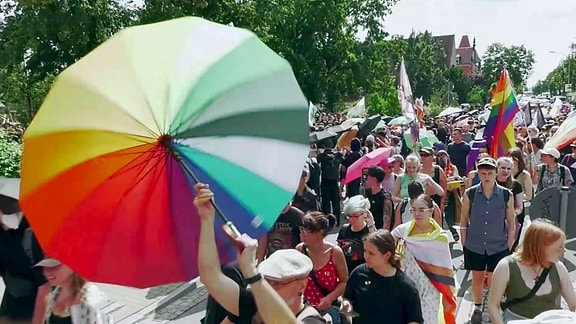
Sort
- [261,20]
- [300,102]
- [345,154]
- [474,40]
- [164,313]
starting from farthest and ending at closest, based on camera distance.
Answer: [474,40]
[261,20]
[345,154]
[164,313]
[300,102]

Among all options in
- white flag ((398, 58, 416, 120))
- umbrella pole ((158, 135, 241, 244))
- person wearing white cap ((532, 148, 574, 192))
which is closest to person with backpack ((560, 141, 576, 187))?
person wearing white cap ((532, 148, 574, 192))

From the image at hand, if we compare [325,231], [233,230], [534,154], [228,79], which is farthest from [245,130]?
[534,154]

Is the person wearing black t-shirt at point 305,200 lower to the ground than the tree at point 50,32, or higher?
lower

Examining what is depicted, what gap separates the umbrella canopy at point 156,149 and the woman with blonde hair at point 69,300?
3.46 feet

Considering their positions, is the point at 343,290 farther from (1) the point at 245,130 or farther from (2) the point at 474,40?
(2) the point at 474,40

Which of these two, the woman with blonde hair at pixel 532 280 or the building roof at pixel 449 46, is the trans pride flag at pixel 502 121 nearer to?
the woman with blonde hair at pixel 532 280

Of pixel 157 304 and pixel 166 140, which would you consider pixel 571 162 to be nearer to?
pixel 157 304

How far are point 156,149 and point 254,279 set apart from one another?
615mm

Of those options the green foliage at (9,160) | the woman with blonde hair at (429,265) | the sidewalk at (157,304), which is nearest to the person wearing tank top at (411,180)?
the woman with blonde hair at (429,265)

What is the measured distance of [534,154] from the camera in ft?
39.2

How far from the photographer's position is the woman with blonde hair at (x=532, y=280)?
395cm

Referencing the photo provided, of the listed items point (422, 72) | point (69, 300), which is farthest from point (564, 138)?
point (422, 72)

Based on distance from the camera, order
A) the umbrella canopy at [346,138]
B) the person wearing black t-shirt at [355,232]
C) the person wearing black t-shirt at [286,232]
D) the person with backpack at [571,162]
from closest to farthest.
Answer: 1. the person wearing black t-shirt at [355,232]
2. the person wearing black t-shirt at [286,232]
3. the person with backpack at [571,162]
4. the umbrella canopy at [346,138]

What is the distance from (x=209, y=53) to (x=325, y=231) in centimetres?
228
